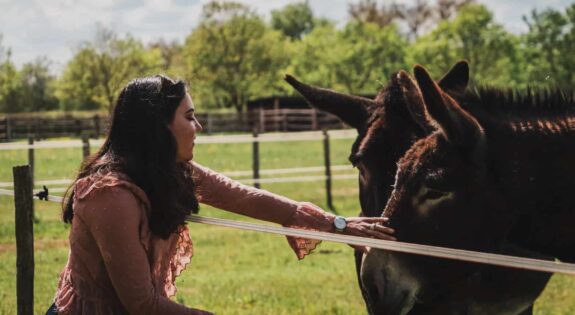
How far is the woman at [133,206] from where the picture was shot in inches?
112

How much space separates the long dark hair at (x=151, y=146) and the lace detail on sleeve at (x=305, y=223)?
0.80 m

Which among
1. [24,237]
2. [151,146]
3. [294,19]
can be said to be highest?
[294,19]

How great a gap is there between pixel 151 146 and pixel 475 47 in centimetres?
5424

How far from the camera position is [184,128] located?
309 centimetres

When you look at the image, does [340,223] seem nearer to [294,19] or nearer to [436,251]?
[436,251]

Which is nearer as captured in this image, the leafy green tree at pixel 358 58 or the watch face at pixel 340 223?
the watch face at pixel 340 223

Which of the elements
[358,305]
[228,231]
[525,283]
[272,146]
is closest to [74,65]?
[272,146]

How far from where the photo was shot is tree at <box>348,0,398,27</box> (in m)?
80.6

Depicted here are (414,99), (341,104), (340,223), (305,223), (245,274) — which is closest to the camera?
(340,223)

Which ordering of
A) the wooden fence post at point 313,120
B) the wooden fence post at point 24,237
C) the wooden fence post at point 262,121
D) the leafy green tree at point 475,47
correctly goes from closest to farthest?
1. the wooden fence post at point 24,237
2. the wooden fence post at point 313,120
3. the wooden fence post at point 262,121
4. the leafy green tree at point 475,47

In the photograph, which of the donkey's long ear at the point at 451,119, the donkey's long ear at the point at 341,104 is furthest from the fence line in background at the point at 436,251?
the donkey's long ear at the point at 341,104

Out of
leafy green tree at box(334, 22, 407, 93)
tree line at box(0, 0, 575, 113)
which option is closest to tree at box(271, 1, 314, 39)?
tree line at box(0, 0, 575, 113)

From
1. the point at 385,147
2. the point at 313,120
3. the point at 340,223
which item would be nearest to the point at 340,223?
the point at 340,223

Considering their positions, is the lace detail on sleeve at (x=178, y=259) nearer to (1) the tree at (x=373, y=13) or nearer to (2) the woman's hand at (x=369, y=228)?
(2) the woman's hand at (x=369, y=228)
